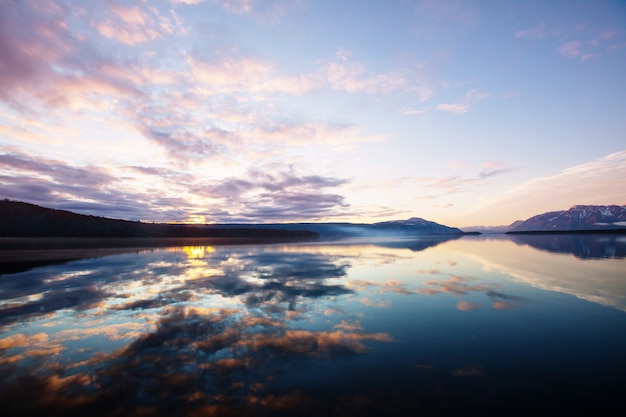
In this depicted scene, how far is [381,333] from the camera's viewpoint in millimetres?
9648

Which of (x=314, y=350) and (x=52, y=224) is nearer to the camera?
(x=314, y=350)

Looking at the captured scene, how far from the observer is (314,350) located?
8320 millimetres

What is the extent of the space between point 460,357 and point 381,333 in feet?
8.37

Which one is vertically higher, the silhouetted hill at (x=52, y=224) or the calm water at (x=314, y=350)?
the silhouetted hill at (x=52, y=224)

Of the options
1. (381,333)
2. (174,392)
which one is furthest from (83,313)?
(381,333)

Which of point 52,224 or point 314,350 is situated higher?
point 52,224

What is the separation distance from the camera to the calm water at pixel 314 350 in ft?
19.0

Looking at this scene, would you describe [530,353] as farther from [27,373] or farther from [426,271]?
[426,271]

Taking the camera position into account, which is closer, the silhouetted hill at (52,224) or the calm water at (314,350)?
the calm water at (314,350)

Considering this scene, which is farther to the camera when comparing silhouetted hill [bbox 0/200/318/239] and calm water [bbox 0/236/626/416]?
silhouetted hill [bbox 0/200/318/239]

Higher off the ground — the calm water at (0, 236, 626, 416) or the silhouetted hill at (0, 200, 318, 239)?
the silhouetted hill at (0, 200, 318, 239)

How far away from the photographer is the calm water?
5800 millimetres

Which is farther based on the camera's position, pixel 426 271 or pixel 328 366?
pixel 426 271

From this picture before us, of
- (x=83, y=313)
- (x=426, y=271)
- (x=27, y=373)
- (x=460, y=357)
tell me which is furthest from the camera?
(x=426, y=271)
